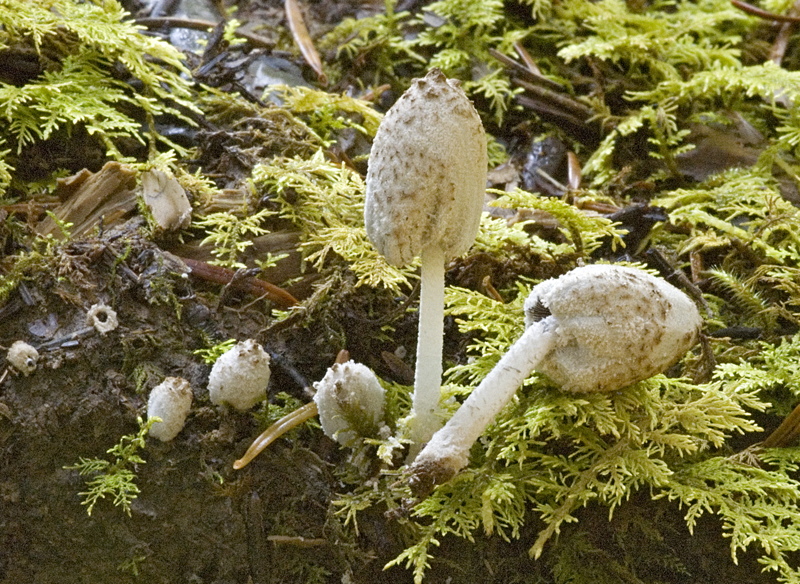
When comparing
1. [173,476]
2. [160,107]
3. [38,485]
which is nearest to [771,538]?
[173,476]

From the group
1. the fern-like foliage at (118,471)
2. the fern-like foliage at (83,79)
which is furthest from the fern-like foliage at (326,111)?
the fern-like foliage at (118,471)

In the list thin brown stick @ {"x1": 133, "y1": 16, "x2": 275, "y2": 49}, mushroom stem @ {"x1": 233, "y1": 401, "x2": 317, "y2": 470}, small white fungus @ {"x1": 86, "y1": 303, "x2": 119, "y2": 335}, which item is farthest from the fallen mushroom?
thin brown stick @ {"x1": 133, "y1": 16, "x2": 275, "y2": 49}

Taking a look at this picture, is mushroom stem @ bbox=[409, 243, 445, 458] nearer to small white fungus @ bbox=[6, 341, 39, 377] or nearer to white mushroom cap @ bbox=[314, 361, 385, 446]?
white mushroom cap @ bbox=[314, 361, 385, 446]

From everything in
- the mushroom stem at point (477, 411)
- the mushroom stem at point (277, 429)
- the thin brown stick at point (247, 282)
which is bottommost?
the mushroom stem at point (277, 429)

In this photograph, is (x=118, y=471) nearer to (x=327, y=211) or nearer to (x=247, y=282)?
(x=247, y=282)

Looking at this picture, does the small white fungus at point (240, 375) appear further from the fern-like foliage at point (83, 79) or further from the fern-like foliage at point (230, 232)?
the fern-like foliage at point (83, 79)

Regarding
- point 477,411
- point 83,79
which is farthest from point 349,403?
point 83,79
